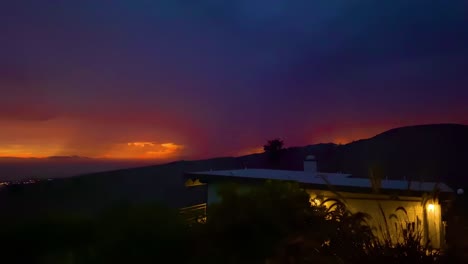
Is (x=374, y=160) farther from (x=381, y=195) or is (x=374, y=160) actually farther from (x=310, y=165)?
(x=381, y=195)

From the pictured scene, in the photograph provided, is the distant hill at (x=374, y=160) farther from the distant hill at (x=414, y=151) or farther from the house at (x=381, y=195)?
the house at (x=381, y=195)

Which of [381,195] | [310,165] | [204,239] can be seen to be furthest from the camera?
[310,165]

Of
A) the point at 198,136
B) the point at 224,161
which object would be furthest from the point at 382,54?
Answer: the point at 224,161

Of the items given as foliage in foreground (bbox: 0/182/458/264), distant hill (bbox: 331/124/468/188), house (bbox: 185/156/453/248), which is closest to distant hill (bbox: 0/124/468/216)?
distant hill (bbox: 331/124/468/188)

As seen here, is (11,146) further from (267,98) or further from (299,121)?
(299,121)

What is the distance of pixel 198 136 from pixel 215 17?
175 inches

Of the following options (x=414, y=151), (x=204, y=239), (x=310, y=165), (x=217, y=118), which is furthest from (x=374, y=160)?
(x=414, y=151)

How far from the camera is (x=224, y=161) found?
25.8 metres

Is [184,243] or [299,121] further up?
[299,121]

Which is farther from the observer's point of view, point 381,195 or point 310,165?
point 310,165

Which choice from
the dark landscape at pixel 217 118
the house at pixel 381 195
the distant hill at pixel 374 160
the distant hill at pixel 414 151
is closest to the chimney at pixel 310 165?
the dark landscape at pixel 217 118

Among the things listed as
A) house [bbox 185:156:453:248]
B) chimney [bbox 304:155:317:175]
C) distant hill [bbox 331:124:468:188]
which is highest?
distant hill [bbox 331:124:468:188]

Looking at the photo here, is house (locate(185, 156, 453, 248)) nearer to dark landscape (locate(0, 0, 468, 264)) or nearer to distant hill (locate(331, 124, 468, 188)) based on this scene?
dark landscape (locate(0, 0, 468, 264))

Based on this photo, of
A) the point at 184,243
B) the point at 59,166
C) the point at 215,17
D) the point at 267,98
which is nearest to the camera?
the point at 184,243
